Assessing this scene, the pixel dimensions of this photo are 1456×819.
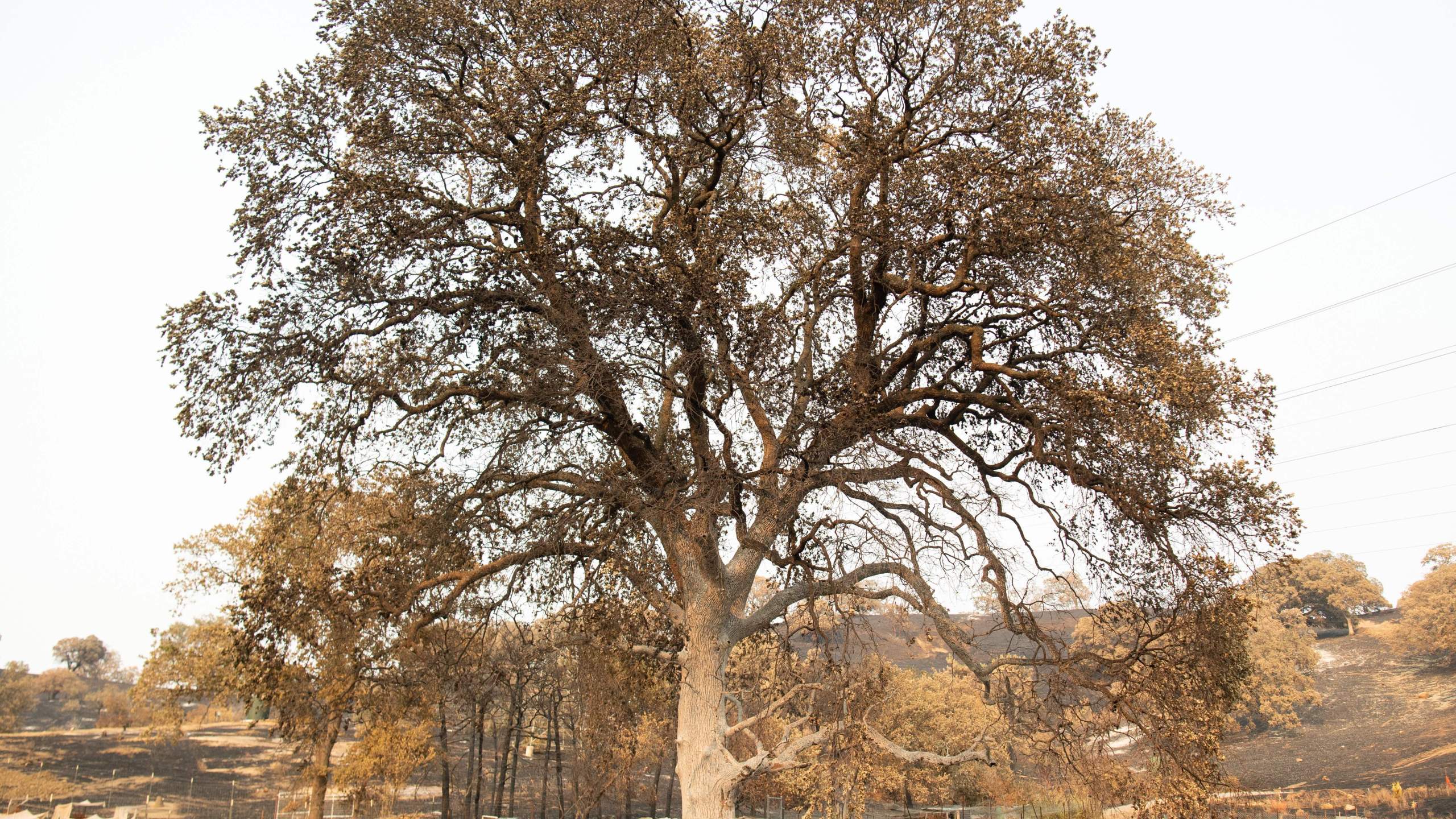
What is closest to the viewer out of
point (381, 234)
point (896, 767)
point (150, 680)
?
point (381, 234)

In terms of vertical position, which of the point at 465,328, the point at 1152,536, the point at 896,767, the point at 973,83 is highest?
the point at 973,83

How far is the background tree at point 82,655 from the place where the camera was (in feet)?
305

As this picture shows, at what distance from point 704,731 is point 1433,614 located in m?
58.8

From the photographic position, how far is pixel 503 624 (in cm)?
1344

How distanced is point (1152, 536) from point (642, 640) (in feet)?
26.8

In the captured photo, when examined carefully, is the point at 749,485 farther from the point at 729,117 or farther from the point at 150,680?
the point at 150,680

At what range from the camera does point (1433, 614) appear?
51406mm

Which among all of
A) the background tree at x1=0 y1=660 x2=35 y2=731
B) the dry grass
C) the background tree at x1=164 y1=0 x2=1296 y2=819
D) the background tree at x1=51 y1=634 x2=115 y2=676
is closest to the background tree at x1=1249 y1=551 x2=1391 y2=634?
the dry grass

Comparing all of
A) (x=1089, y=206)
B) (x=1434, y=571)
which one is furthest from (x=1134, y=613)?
(x=1434, y=571)

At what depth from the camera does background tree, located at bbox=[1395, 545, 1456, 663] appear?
5091cm

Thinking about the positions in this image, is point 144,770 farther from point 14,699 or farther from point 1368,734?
point 1368,734

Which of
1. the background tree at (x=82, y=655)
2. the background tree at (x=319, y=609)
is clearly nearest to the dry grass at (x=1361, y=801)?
the background tree at (x=319, y=609)

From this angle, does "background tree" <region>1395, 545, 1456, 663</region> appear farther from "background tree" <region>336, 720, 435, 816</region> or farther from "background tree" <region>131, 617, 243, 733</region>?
"background tree" <region>131, 617, 243, 733</region>

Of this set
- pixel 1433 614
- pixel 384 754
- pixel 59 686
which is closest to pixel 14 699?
pixel 59 686
